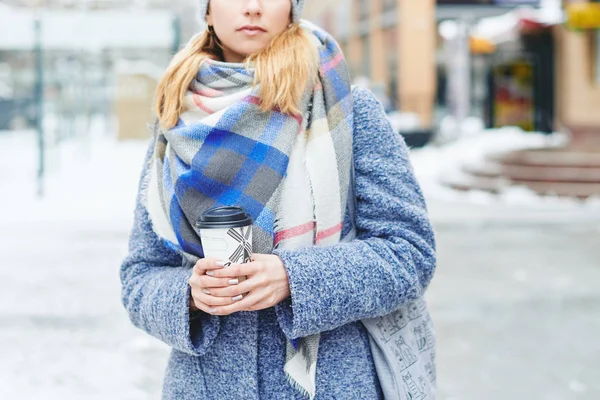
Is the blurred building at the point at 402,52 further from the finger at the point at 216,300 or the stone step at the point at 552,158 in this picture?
the finger at the point at 216,300

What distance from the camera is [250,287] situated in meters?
1.37

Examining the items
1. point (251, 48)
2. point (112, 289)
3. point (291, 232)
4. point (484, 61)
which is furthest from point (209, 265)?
point (484, 61)

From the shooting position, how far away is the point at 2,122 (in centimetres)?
2325

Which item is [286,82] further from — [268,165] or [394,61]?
[394,61]

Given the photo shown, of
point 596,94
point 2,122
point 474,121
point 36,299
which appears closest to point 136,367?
point 36,299

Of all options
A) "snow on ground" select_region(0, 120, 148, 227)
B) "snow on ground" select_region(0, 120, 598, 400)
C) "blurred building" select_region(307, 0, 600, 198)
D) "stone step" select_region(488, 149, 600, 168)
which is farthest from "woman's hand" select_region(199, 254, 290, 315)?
"blurred building" select_region(307, 0, 600, 198)

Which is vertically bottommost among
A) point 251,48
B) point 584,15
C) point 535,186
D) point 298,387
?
point 535,186

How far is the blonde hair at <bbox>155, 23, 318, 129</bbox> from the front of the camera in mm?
1510

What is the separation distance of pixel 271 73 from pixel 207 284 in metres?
0.42

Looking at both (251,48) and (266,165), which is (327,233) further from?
(251,48)

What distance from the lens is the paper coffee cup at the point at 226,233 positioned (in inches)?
51.3

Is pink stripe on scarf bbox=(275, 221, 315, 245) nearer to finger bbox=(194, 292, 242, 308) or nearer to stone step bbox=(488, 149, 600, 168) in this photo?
finger bbox=(194, 292, 242, 308)

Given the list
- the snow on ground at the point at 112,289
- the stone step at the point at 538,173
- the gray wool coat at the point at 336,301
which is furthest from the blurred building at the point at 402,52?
the gray wool coat at the point at 336,301

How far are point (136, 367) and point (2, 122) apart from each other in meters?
20.5
